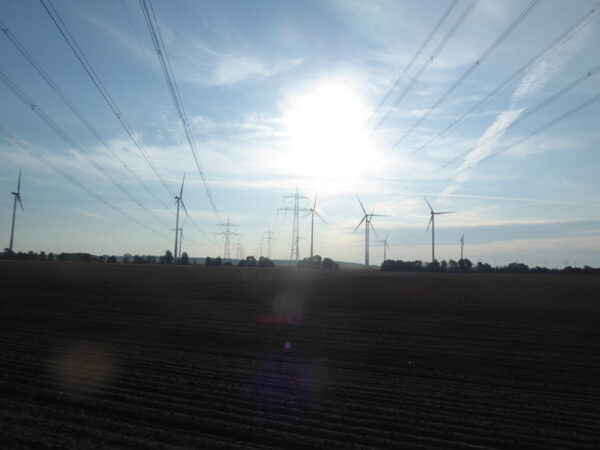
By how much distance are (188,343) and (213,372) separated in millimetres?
4030

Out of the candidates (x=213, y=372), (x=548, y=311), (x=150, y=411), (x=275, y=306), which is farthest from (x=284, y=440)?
(x=548, y=311)

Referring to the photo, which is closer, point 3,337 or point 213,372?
point 213,372

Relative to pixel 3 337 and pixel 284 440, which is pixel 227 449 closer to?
pixel 284 440

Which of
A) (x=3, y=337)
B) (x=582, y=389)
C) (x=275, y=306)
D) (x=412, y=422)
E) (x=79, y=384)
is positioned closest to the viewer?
(x=412, y=422)

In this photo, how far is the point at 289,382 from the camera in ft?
35.1

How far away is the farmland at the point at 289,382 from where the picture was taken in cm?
755

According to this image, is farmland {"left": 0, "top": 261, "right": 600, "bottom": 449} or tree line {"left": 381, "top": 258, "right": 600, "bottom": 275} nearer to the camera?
farmland {"left": 0, "top": 261, "right": 600, "bottom": 449}

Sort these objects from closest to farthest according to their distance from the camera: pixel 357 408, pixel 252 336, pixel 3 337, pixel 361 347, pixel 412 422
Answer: pixel 412 422 → pixel 357 408 → pixel 3 337 → pixel 361 347 → pixel 252 336

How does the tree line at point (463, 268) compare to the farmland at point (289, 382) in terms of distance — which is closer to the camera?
the farmland at point (289, 382)

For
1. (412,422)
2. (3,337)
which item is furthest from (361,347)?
(3,337)

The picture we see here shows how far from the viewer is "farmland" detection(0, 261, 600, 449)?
7547mm

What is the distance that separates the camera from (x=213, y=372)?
11312mm

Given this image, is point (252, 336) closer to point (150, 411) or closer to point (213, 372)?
point (213, 372)

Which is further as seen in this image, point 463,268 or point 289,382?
point 463,268
